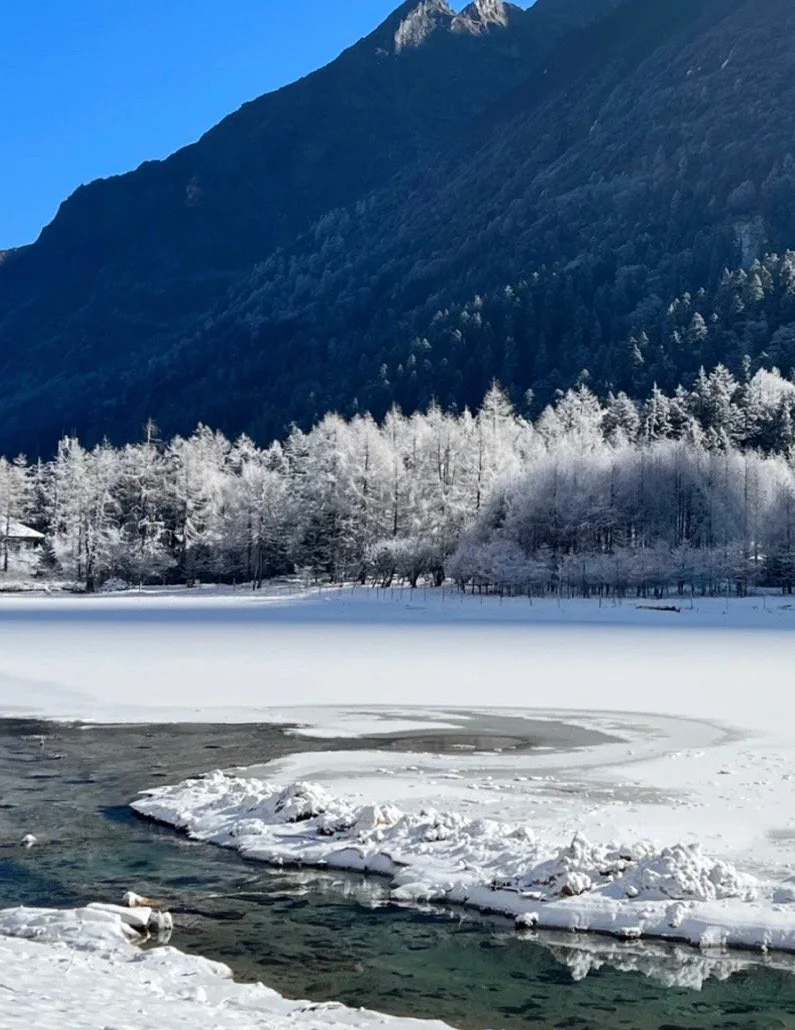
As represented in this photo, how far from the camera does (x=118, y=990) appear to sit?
386 inches

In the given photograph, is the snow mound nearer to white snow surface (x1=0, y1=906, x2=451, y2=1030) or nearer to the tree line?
white snow surface (x1=0, y1=906, x2=451, y2=1030)

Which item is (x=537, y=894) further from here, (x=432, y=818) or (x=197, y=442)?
(x=197, y=442)

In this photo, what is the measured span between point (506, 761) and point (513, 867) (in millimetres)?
6681

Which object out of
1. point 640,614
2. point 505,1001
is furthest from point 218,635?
point 505,1001

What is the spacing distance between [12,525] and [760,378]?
282 feet

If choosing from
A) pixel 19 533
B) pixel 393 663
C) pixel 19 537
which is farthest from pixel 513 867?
pixel 19 533

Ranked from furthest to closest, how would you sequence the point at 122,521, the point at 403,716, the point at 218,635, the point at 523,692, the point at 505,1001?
the point at 122,521 → the point at 218,635 → the point at 523,692 → the point at 403,716 → the point at 505,1001

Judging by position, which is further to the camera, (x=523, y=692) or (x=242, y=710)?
(x=523, y=692)

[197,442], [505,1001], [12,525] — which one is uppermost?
[197,442]

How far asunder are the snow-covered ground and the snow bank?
25mm

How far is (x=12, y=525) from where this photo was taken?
4887 inches

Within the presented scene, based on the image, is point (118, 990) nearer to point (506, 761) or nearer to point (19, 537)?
point (506, 761)

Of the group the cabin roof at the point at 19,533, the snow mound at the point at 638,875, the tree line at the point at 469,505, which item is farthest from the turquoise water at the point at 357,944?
the cabin roof at the point at 19,533

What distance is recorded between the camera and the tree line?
294ft
